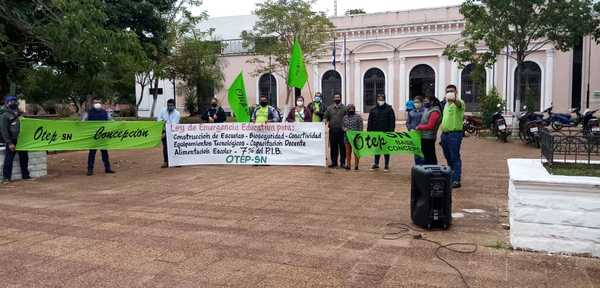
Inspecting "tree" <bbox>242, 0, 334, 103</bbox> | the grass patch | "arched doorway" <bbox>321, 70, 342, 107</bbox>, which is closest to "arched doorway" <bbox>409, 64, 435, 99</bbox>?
"arched doorway" <bbox>321, 70, 342, 107</bbox>

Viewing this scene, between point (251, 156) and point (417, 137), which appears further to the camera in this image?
point (251, 156)

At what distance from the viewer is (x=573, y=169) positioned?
18.8ft

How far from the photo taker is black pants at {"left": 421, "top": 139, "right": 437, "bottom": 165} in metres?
9.48

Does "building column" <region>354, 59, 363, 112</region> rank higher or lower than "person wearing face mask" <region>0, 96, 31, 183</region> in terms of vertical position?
higher

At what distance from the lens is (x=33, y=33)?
11727 millimetres

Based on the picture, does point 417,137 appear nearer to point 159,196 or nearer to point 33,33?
point 159,196

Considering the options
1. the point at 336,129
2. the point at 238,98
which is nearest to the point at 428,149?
the point at 336,129

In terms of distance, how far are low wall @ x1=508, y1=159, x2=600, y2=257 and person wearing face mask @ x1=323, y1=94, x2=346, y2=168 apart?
646 cm

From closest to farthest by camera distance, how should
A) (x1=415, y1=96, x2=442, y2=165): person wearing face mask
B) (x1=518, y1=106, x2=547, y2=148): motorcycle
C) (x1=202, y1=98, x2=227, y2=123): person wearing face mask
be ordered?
(x1=415, y1=96, x2=442, y2=165): person wearing face mask, (x1=202, y1=98, x2=227, y2=123): person wearing face mask, (x1=518, y1=106, x2=547, y2=148): motorcycle

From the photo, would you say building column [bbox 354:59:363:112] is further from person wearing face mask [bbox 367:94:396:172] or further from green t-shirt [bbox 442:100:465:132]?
green t-shirt [bbox 442:100:465:132]

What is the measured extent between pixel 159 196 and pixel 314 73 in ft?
99.6

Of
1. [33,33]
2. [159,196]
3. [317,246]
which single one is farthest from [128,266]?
[33,33]

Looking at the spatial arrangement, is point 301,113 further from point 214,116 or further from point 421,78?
point 421,78

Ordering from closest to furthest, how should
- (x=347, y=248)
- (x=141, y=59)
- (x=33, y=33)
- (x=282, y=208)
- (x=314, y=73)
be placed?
A: (x=347, y=248) < (x=282, y=208) < (x=33, y=33) < (x=141, y=59) < (x=314, y=73)
